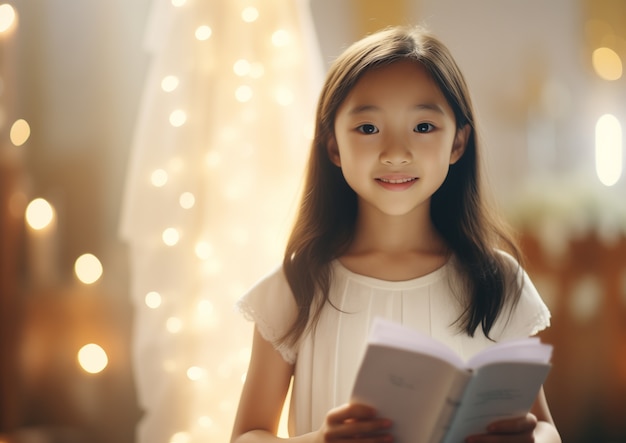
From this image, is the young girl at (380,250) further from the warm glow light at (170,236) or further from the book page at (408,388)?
the warm glow light at (170,236)

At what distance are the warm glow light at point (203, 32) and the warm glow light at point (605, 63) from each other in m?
1.50

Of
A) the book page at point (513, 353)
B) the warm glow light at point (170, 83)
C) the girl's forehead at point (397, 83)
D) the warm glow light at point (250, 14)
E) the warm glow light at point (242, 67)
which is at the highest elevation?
the warm glow light at point (250, 14)

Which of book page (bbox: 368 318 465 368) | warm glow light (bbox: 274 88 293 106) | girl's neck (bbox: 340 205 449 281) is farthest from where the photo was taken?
warm glow light (bbox: 274 88 293 106)

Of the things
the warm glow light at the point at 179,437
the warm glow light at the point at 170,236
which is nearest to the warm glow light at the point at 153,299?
the warm glow light at the point at 170,236

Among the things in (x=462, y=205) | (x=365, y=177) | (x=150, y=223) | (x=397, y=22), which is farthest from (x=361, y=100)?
(x=397, y=22)

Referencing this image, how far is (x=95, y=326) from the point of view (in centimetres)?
237

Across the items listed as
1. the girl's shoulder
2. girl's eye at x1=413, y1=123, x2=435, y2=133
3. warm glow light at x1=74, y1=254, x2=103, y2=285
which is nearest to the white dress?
the girl's shoulder

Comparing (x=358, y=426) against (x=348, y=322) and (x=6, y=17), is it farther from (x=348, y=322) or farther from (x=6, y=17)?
(x=6, y=17)

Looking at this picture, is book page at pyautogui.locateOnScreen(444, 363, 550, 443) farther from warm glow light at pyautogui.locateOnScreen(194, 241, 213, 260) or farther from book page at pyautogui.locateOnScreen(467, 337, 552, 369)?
warm glow light at pyautogui.locateOnScreen(194, 241, 213, 260)

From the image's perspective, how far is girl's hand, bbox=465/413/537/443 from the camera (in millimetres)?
964

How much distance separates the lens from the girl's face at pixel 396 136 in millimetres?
1113

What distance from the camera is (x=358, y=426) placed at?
0.94 m

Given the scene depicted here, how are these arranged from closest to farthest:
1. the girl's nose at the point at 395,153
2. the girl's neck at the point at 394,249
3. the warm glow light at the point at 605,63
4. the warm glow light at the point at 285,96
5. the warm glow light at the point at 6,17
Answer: the girl's nose at the point at 395,153, the girl's neck at the point at 394,249, the warm glow light at the point at 285,96, the warm glow light at the point at 6,17, the warm glow light at the point at 605,63

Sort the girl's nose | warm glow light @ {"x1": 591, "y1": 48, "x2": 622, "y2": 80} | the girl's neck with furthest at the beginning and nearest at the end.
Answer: warm glow light @ {"x1": 591, "y1": 48, "x2": 622, "y2": 80} < the girl's neck < the girl's nose
